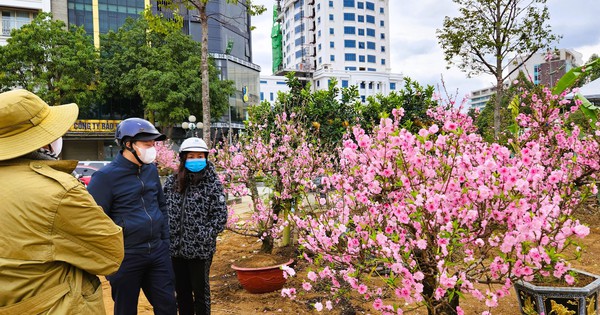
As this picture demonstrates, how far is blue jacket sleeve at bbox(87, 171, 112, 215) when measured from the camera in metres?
2.92

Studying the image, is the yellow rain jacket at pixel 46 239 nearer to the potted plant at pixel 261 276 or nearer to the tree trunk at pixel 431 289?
the tree trunk at pixel 431 289

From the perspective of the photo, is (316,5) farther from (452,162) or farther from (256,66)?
(452,162)

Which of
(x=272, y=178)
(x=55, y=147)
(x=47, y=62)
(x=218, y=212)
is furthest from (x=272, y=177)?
(x=47, y=62)

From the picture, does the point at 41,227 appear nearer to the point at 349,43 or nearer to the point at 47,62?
the point at 47,62

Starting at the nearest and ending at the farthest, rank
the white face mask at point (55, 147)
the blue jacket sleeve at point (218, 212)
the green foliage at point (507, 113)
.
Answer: the white face mask at point (55, 147) < the blue jacket sleeve at point (218, 212) < the green foliage at point (507, 113)

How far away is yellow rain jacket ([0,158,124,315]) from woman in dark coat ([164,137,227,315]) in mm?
1499

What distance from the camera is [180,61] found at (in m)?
26.8

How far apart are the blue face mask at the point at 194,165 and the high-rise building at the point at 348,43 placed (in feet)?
191

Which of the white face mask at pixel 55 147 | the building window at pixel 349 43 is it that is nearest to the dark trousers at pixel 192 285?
the white face mask at pixel 55 147

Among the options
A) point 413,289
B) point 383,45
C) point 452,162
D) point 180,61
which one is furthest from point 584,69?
point 383,45

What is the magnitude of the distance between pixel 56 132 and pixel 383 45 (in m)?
68.9

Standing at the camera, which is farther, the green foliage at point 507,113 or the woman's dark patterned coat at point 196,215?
the green foliage at point 507,113

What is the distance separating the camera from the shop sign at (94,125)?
2961cm

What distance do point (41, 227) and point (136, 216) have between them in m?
1.22
